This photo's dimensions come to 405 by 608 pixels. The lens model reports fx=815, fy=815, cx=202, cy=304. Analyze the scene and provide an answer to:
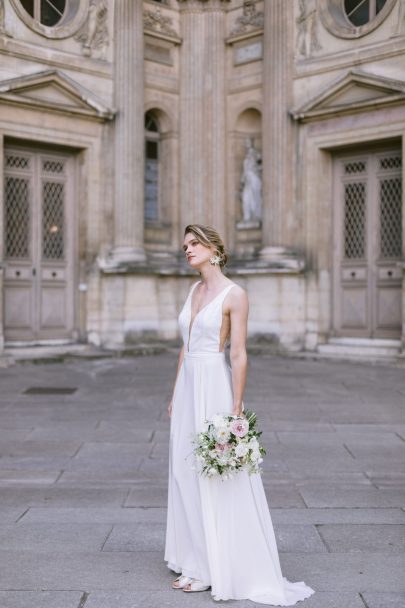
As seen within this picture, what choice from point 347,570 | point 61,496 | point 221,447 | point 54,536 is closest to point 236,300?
point 221,447

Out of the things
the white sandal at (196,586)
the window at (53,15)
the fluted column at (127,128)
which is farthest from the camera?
the fluted column at (127,128)

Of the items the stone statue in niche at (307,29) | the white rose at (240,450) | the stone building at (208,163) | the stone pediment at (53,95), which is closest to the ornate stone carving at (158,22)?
the stone building at (208,163)

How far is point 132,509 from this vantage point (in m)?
5.55

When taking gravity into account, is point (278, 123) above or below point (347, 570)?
above

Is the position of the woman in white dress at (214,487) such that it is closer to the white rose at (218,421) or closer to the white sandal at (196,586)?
the white sandal at (196,586)

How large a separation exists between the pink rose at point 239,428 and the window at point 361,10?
12525mm

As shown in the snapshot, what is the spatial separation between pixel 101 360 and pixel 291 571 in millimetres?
10591

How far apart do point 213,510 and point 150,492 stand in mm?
2034

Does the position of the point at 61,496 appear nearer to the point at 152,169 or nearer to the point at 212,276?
the point at 212,276

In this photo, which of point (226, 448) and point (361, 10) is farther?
point (361, 10)

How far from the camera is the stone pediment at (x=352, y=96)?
14047 millimetres

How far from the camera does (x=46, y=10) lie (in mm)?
15023

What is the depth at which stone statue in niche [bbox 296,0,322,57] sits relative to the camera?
50.4ft

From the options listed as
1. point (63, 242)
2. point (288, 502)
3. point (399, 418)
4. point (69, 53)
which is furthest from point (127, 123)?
point (288, 502)
